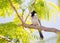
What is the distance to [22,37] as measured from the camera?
5.03 ft

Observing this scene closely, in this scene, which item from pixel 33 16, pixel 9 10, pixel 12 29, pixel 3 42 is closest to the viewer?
pixel 12 29

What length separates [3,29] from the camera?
1411 millimetres

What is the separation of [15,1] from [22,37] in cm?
35

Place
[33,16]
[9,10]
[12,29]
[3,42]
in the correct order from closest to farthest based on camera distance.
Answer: [12,29] < [3,42] < [9,10] < [33,16]

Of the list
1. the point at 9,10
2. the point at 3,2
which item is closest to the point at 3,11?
the point at 9,10

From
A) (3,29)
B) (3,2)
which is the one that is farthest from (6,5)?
(3,29)

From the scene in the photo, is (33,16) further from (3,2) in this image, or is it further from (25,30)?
(3,2)

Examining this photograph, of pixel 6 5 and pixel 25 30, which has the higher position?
pixel 6 5

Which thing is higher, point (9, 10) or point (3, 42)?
point (9, 10)

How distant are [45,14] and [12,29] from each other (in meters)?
0.30

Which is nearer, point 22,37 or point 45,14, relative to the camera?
point 45,14

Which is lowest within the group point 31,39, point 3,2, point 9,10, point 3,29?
point 31,39

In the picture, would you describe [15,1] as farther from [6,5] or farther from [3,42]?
[3,42]

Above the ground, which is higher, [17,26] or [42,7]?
[42,7]
